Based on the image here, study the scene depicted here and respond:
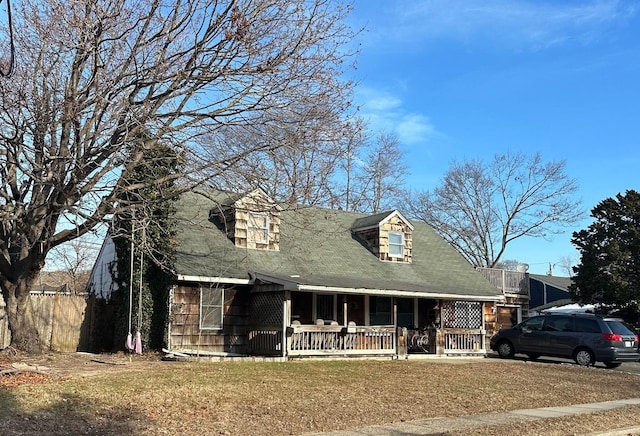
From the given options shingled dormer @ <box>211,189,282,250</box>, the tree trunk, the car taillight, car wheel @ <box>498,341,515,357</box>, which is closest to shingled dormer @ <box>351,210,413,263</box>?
shingled dormer @ <box>211,189,282,250</box>

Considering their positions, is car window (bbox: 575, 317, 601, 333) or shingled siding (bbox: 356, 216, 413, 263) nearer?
car window (bbox: 575, 317, 601, 333)

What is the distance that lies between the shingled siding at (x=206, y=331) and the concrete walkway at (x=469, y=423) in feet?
31.4

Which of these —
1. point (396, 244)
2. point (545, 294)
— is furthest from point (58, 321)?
point (545, 294)

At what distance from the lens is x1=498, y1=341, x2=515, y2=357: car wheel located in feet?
74.0

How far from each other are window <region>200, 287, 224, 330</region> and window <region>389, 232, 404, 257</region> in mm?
7863

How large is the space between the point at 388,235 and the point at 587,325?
786 cm

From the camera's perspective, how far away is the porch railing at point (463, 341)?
22016 mm

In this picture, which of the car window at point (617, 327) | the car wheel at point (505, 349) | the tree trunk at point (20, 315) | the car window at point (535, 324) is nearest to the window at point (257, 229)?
the tree trunk at point (20, 315)

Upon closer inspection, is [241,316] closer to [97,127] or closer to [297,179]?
[297,179]

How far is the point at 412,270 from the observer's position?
24.9m

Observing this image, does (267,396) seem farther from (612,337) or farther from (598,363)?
(598,363)

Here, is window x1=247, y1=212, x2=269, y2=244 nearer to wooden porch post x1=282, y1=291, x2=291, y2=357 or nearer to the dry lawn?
wooden porch post x1=282, y1=291, x2=291, y2=357

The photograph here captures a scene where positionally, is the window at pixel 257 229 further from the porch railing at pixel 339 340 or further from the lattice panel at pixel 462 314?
the lattice panel at pixel 462 314

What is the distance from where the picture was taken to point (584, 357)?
2044 cm
